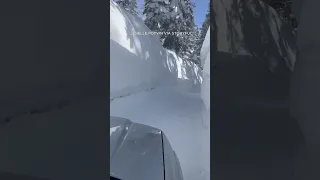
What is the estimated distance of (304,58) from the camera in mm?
1221

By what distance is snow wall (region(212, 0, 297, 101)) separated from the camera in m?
1.22

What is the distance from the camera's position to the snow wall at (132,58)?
32.2 feet

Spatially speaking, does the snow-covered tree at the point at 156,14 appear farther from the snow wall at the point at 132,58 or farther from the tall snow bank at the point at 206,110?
the tall snow bank at the point at 206,110

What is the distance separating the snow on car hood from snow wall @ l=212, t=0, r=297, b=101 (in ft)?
3.14

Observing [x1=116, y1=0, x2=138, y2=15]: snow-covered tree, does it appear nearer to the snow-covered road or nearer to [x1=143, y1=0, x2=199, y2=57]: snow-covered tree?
[x1=143, y1=0, x2=199, y2=57]: snow-covered tree

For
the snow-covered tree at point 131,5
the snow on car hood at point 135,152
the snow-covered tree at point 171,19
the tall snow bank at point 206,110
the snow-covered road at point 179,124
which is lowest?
the snow-covered road at point 179,124

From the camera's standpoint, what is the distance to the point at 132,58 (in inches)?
441

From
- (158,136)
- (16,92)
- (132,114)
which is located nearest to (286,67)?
(16,92)

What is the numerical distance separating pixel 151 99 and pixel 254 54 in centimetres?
1119

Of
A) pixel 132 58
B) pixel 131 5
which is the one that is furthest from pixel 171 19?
pixel 132 58

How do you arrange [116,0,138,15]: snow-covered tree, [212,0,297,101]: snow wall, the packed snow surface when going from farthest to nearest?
[116,0,138,15]: snow-covered tree → the packed snow surface → [212,0,297,101]: snow wall

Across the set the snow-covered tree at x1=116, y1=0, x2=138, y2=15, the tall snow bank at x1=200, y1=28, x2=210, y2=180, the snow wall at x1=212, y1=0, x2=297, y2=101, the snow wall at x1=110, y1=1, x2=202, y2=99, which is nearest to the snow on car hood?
the snow wall at x1=212, y1=0, x2=297, y2=101

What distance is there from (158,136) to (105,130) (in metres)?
1.64

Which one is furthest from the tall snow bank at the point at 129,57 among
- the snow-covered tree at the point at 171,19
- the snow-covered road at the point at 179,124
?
the snow-covered tree at the point at 171,19
